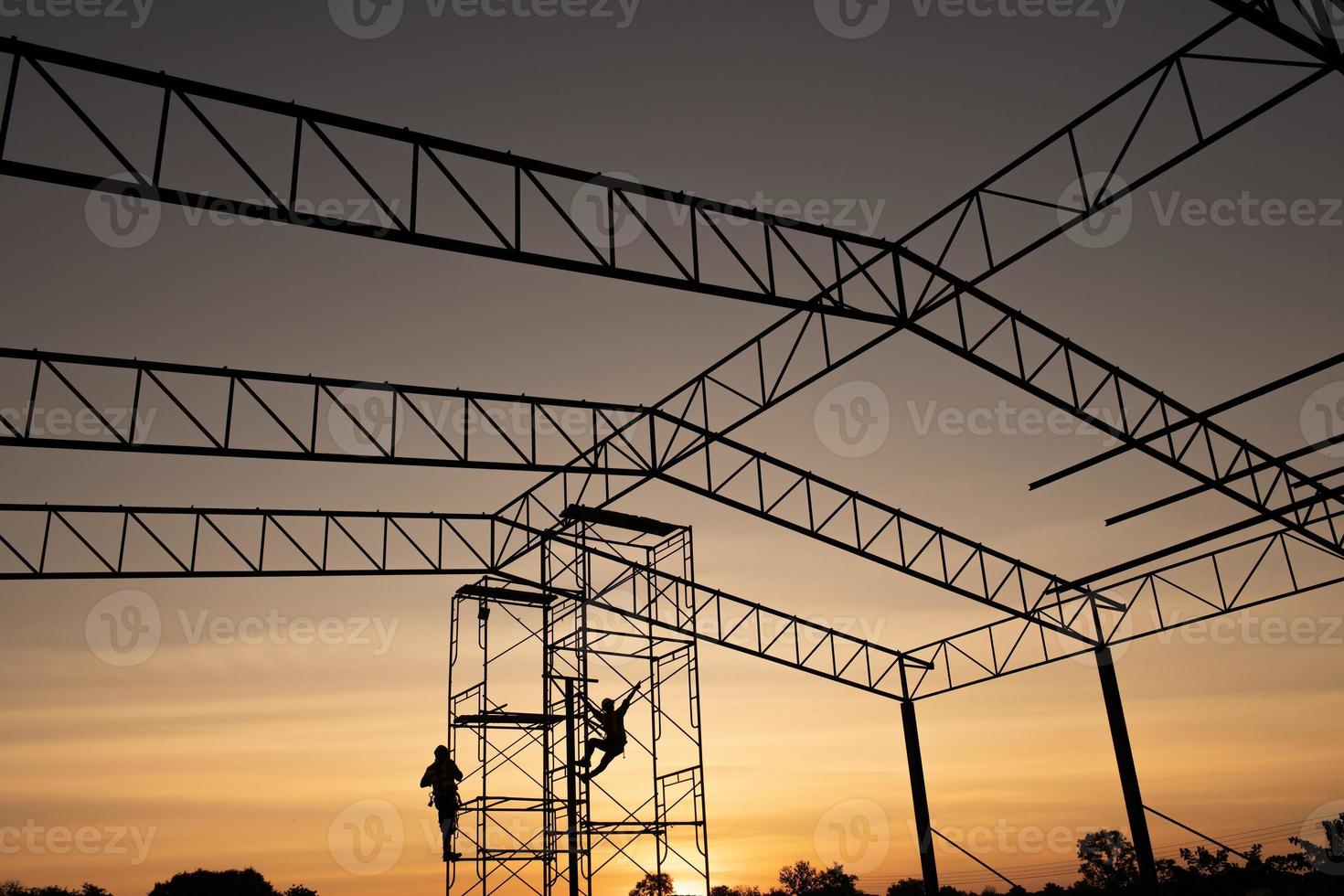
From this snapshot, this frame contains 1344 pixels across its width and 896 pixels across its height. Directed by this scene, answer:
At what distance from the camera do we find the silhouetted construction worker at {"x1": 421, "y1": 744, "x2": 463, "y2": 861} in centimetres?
2258

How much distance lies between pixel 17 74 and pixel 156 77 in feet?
4.09

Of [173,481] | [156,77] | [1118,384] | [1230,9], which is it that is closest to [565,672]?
[173,481]

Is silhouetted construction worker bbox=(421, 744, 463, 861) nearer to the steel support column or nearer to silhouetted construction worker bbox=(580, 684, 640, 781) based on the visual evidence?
silhouetted construction worker bbox=(580, 684, 640, 781)

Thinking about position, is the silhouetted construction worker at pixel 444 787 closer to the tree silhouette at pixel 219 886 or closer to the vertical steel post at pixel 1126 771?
the vertical steel post at pixel 1126 771

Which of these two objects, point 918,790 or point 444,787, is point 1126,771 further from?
point 444,787

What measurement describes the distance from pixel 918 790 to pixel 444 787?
13.9 m

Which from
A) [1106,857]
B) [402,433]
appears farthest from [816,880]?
[402,433]

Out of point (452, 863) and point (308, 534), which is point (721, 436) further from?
→ point (452, 863)

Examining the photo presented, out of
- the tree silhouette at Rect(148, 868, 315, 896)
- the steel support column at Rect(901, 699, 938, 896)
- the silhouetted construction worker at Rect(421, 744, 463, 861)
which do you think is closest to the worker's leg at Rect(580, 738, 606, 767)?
the silhouetted construction worker at Rect(421, 744, 463, 861)

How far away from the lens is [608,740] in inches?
890

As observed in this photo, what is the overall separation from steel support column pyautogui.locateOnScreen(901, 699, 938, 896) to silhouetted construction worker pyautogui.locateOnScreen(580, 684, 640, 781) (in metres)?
10.8

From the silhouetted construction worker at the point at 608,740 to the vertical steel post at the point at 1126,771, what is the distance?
11.1 meters

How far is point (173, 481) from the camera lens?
22.9 metres

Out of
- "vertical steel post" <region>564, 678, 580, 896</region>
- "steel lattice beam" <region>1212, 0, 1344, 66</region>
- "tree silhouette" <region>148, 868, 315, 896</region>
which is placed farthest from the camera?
"tree silhouette" <region>148, 868, 315, 896</region>
